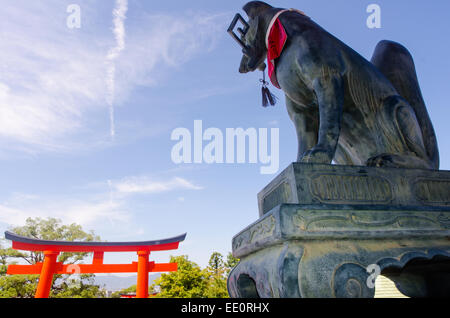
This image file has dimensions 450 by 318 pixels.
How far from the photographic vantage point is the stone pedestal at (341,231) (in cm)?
104

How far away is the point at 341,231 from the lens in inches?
44.6

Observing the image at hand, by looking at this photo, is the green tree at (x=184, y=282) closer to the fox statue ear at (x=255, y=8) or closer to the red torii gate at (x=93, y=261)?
the red torii gate at (x=93, y=261)

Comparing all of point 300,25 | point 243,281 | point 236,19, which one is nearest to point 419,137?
point 300,25

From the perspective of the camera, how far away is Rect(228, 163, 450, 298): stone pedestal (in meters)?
1.04

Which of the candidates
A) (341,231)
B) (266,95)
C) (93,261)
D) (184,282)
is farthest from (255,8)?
(184,282)

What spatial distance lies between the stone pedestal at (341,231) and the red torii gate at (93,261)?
10.6m

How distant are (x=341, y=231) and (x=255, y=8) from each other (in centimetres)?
174

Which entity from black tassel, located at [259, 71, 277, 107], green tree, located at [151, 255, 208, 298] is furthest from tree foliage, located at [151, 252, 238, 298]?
black tassel, located at [259, 71, 277, 107]

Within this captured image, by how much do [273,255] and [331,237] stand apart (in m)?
0.23

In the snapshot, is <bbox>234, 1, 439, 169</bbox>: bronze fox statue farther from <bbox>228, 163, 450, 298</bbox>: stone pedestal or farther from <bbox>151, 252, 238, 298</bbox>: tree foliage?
<bbox>151, 252, 238, 298</bbox>: tree foliage

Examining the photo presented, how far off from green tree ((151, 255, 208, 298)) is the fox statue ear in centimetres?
1190

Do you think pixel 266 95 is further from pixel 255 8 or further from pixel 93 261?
pixel 93 261

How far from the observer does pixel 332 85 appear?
64.1 inches
